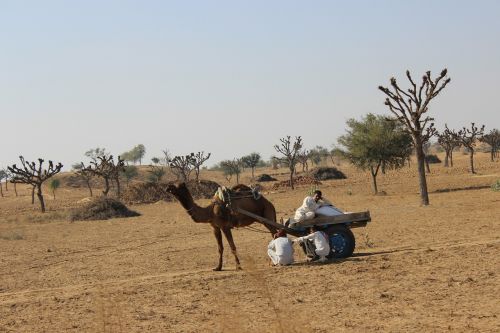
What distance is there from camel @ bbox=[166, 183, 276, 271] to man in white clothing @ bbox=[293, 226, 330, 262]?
108cm

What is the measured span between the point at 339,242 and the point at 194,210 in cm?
311

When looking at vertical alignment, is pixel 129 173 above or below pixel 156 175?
above

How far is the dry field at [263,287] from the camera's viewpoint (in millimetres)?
8188

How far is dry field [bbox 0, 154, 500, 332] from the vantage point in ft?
26.9

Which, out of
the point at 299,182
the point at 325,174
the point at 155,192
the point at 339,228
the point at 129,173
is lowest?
the point at 339,228

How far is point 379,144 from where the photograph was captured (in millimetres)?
41281

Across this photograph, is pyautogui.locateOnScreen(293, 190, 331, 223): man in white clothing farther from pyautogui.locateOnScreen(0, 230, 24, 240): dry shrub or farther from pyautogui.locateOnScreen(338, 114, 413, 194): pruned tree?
pyautogui.locateOnScreen(338, 114, 413, 194): pruned tree

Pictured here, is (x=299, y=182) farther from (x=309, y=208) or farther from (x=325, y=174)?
(x=309, y=208)

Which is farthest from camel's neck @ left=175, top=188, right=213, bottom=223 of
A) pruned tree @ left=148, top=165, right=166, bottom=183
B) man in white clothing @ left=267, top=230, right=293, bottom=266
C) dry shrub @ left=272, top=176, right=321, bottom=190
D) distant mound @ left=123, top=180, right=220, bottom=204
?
pruned tree @ left=148, top=165, right=166, bottom=183

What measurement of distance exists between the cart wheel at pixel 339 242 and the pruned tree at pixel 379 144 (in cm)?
2804

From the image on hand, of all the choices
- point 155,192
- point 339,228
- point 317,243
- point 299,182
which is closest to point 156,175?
point 299,182

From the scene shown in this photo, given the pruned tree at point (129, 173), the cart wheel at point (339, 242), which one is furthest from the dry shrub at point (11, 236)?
the pruned tree at point (129, 173)

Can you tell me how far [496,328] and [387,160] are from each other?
114 ft

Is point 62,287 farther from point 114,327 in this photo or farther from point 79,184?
point 79,184
